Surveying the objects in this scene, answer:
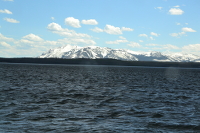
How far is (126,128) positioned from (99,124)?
2105 millimetres

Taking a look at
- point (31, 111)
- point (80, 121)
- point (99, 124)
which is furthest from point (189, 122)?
point (31, 111)

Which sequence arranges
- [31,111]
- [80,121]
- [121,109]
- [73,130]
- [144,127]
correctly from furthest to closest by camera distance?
[121,109]
[31,111]
[80,121]
[144,127]
[73,130]

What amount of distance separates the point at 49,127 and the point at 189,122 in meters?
10.5

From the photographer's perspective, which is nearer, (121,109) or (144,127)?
(144,127)

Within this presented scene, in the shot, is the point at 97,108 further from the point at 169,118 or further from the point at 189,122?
the point at 189,122

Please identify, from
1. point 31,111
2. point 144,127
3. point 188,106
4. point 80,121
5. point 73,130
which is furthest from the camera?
point 188,106

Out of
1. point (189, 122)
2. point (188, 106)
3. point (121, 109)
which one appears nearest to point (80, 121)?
point (121, 109)

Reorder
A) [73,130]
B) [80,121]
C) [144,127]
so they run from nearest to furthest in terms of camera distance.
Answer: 1. [73,130]
2. [144,127]
3. [80,121]

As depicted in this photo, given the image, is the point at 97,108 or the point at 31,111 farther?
the point at 97,108

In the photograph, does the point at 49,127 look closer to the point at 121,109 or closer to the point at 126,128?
the point at 126,128

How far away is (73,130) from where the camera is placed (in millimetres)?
17312

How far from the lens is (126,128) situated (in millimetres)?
18031

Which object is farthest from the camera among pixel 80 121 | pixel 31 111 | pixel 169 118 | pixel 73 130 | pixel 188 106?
pixel 188 106

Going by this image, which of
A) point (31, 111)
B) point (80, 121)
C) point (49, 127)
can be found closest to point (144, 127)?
point (80, 121)
